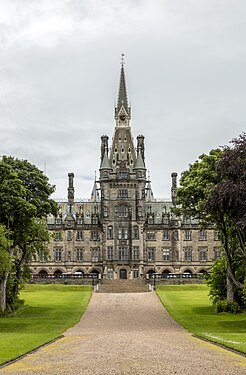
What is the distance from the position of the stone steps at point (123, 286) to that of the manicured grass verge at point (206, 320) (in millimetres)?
13665

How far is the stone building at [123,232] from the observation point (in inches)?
4473

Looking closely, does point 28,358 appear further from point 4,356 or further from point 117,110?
point 117,110

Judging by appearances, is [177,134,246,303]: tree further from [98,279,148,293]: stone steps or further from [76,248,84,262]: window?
[76,248,84,262]: window

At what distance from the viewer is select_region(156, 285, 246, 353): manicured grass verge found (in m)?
31.0

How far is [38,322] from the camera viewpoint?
4559cm

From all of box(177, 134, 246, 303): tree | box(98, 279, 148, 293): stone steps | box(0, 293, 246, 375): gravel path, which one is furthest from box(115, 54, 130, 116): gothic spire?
box(0, 293, 246, 375): gravel path

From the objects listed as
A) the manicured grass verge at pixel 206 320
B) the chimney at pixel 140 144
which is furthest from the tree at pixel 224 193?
the chimney at pixel 140 144

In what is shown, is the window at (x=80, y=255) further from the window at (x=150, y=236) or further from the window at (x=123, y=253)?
the window at (x=150, y=236)

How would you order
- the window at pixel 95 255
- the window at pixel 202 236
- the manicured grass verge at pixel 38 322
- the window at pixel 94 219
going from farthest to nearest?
the window at pixel 202 236 → the window at pixel 94 219 → the window at pixel 95 255 → the manicured grass verge at pixel 38 322

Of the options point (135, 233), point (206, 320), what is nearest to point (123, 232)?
point (135, 233)

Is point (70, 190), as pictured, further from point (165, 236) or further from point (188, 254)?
point (188, 254)

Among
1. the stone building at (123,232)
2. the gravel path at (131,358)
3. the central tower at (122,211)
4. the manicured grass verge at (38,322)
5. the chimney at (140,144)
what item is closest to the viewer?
the gravel path at (131,358)

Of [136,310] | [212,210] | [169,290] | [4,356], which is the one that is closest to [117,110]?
[169,290]

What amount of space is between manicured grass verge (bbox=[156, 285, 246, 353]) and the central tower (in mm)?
38816
